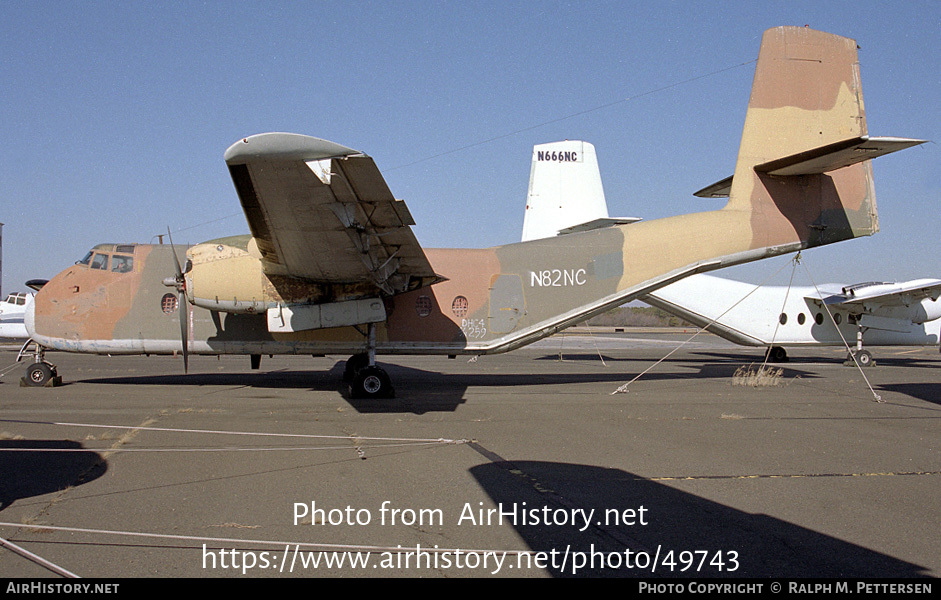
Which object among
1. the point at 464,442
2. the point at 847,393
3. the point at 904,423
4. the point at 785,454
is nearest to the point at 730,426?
the point at 785,454

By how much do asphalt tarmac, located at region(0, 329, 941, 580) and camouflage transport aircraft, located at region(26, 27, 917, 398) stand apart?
1633 millimetres

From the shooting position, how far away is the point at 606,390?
42.3 feet

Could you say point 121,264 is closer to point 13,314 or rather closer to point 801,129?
point 13,314

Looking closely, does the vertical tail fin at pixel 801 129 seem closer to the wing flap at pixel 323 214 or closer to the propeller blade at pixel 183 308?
the wing flap at pixel 323 214

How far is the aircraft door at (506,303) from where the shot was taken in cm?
1289

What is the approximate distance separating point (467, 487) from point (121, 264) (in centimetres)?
1041

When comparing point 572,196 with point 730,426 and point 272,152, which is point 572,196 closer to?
point 730,426

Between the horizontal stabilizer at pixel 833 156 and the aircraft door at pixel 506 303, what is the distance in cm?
560

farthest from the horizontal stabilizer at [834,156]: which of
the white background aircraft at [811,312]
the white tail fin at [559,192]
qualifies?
the white background aircraft at [811,312]

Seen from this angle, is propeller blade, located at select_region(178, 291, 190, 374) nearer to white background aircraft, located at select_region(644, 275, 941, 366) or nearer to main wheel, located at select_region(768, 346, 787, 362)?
white background aircraft, located at select_region(644, 275, 941, 366)

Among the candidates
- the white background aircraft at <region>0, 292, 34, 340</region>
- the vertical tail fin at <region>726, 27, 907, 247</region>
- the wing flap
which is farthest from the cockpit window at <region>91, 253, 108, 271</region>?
the vertical tail fin at <region>726, 27, 907, 247</region>

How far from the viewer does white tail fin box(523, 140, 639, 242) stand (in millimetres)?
19281

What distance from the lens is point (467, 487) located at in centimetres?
543

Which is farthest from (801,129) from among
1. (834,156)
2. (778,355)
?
(778,355)
